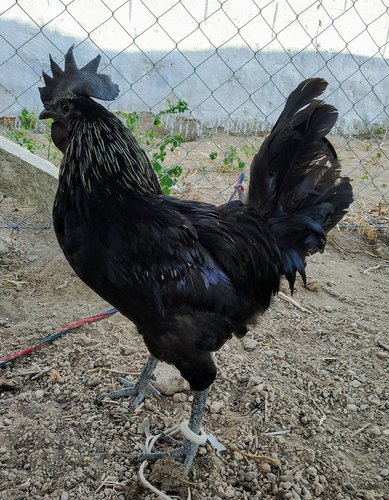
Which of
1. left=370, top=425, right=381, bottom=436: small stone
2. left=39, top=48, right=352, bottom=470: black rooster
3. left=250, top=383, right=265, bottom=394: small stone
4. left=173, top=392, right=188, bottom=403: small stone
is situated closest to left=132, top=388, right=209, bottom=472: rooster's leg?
left=39, top=48, right=352, bottom=470: black rooster

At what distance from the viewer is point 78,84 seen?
83.4 inches

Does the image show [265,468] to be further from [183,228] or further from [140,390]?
[183,228]

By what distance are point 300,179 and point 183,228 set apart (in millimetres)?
649

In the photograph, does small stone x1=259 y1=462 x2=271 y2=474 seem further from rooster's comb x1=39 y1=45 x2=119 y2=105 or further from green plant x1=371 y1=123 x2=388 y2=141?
green plant x1=371 y1=123 x2=388 y2=141

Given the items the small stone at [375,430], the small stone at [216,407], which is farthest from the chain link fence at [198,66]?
the small stone at [375,430]

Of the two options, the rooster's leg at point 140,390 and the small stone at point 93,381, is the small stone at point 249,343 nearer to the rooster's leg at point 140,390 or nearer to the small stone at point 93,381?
the rooster's leg at point 140,390

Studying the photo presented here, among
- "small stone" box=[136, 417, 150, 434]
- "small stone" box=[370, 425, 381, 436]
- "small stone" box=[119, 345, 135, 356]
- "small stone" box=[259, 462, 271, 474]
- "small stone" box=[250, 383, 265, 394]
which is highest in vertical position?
"small stone" box=[250, 383, 265, 394]

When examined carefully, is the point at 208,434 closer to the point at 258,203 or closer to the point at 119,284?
the point at 119,284

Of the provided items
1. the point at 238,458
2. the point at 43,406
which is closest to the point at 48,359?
the point at 43,406

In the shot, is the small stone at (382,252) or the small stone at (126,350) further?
the small stone at (382,252)

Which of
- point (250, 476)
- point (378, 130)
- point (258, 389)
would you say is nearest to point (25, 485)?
point (250, 476)

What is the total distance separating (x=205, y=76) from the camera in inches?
217

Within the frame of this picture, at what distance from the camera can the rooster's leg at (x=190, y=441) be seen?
7.48 ft

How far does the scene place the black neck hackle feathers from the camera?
6.78 feet
